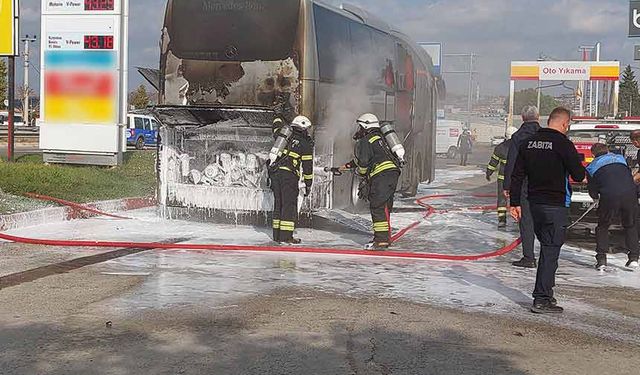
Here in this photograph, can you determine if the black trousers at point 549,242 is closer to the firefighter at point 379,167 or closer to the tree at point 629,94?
the firefighter at point 379,167

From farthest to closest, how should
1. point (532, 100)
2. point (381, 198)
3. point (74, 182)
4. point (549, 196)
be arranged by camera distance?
point (532, 100) < point (74, 182) < point (381, 198) < point (549, 196)

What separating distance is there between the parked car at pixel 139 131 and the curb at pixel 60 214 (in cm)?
2385

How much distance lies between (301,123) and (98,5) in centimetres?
902

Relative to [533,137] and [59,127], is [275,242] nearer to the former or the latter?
[533,137]

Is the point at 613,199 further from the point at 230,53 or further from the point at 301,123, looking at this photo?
the point at 230,53

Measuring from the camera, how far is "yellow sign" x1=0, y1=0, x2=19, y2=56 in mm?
16453

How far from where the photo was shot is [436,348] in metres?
5.25

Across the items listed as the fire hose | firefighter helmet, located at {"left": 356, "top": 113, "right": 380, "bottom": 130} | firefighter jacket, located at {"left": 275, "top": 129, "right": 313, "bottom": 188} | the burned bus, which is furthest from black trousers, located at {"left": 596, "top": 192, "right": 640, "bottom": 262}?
the burned bus

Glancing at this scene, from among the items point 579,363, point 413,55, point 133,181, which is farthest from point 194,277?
point 413,55

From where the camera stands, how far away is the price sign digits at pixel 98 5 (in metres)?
17.1

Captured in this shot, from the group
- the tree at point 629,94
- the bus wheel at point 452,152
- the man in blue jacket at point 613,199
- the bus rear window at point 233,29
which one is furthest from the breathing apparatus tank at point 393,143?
the tree at point 629,94

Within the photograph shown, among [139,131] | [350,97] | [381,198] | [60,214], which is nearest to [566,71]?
[139,131]

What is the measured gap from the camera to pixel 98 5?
56.3ft

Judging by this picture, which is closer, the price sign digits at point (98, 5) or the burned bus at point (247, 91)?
→ the burned bus at point (247, 91)
